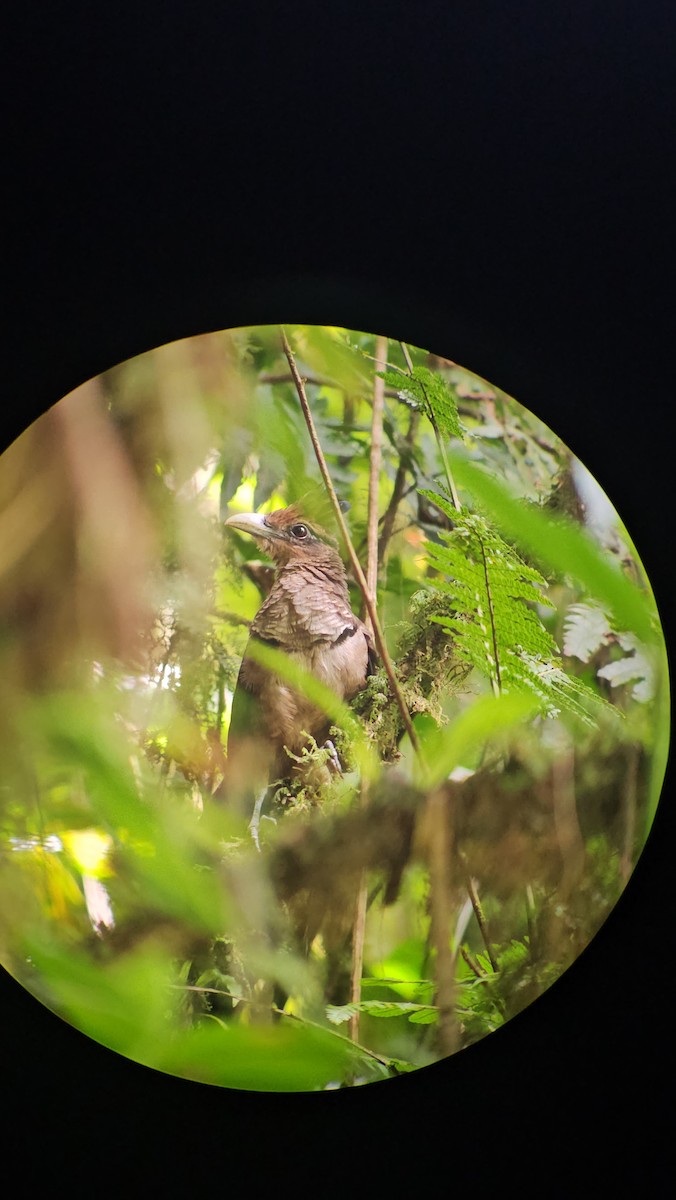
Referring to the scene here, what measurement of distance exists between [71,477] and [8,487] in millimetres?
78

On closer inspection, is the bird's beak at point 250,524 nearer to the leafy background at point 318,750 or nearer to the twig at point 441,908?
the leafy background at point 318,750

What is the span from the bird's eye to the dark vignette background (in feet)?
1.05

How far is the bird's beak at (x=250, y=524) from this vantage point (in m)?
1.07

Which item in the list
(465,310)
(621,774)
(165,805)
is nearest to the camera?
(165,805)

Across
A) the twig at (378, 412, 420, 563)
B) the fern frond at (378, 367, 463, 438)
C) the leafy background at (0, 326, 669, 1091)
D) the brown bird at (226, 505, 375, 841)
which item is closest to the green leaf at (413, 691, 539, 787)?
the leafy background at (0, 326, 669, 1091)

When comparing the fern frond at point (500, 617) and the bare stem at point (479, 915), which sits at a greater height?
the fern frond at point (500, 617)

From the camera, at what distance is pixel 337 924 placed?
3.47ft

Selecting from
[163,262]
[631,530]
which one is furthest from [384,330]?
[631,530]

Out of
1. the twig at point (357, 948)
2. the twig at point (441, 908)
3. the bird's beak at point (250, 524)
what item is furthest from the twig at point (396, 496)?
the twig at point (357, 948)

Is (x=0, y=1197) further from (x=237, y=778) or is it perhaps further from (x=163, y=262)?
(x=163, y=262)

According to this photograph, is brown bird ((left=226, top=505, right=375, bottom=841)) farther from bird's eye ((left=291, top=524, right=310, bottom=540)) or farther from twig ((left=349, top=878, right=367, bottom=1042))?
twig ((left=349, top=878, right=367, bottom=1042))

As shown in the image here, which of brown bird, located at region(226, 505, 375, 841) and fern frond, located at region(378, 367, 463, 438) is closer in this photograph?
brown bird, located at region(226, 505, 375, 841)

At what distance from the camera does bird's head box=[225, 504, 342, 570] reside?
1070 millimetres

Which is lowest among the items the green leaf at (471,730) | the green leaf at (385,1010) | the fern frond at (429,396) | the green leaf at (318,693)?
the green leaf at (385,1010)
